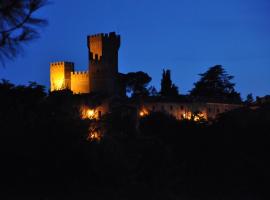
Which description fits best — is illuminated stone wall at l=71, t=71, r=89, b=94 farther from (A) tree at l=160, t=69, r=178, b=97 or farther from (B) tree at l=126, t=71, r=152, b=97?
(B) tree at l=126, t=71, r=152, b=97

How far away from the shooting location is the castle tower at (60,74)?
63.3 meters

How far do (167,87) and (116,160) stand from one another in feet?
147

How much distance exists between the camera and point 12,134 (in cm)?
1830

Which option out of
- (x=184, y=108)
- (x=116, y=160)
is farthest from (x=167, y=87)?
(x=116, y=160)

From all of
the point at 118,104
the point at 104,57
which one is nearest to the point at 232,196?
the point at 118,104

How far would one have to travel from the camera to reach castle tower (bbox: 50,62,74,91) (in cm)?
6335

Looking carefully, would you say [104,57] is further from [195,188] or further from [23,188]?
[23,188]

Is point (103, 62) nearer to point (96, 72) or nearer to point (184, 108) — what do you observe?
point (96, 72)

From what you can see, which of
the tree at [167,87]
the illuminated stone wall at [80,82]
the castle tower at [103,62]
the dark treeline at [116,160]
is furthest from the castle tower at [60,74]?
the dark treeline at [116,160]

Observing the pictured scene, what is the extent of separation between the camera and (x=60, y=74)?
6419 centimetres

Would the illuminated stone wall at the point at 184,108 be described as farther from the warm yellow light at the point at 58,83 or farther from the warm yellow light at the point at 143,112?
the warm yellow light at the point at 58,83

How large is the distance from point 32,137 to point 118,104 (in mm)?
34793

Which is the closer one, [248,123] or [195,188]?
[195,188]

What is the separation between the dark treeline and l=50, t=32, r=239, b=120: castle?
24801mm
